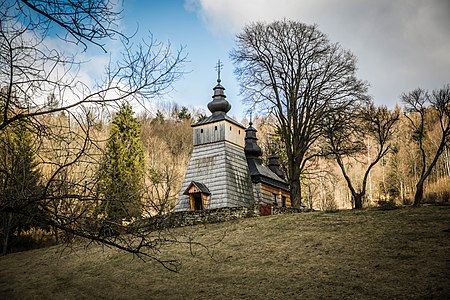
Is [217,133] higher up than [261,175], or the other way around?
[217,133]

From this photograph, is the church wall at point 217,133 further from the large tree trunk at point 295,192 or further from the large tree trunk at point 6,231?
the large tree trunk at point 6,231

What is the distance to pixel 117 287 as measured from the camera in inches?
469

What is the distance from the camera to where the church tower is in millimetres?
22359

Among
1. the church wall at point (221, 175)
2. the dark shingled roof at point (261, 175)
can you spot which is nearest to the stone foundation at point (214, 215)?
the church wall at point (221, 175)

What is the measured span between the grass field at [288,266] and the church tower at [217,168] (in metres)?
4.86

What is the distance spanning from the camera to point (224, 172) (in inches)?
892

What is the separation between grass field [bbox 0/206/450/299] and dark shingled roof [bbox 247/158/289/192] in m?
6.89

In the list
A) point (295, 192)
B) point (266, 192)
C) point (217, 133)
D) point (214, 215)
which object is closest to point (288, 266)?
point (214, 215)

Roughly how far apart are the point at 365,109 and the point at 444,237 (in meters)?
12.5

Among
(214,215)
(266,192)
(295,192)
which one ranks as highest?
(266,192)

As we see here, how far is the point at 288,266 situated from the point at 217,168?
482 inches

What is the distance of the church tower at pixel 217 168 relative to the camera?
73.4 ft

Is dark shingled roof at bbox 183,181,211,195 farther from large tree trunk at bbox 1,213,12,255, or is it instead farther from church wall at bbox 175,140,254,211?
large tree trunk at bbox 1,213,12,255

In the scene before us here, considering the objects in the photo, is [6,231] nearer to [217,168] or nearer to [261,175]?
[217,168]
